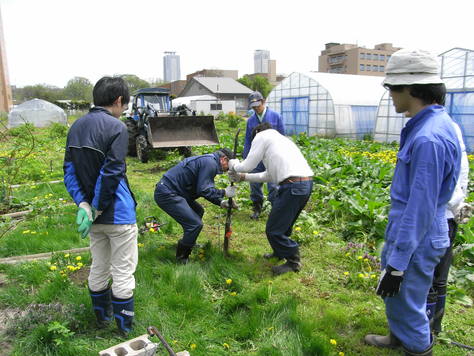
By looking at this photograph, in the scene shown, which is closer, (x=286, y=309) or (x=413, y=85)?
(x=413, y=85)

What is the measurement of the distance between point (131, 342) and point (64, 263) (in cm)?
198

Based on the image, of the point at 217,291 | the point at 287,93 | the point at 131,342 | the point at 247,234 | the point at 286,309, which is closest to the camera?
the point at 131,342

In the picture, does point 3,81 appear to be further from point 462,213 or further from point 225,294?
point 462,213

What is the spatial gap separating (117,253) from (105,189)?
524 millimetres

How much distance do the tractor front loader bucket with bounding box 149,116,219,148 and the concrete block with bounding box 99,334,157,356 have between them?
8.33 metres

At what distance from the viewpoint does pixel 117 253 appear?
9.02 feet

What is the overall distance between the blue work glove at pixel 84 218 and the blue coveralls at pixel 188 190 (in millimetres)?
1548

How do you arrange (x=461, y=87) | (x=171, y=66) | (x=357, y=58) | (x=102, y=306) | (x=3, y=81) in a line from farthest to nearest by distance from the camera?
(x=171, y=66)
(x=357, y=58)
(x=3, y=81)
(x=461, y=87)
(x=102, y=306)

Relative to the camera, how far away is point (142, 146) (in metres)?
11.1

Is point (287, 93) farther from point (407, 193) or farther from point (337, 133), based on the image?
point (407, 193)

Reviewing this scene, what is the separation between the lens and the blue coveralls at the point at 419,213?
1.91m

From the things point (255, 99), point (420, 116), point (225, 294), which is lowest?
point (225, 294)

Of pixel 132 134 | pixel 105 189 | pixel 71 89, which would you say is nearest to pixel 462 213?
pixel 105 189

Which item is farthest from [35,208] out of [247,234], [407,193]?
[407,193]
